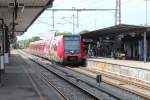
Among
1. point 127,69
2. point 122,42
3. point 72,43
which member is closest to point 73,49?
point 72,43

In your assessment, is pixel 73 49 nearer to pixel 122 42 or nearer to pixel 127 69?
pixel 127 69

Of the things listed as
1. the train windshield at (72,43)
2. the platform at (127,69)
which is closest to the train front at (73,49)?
the train windshield at (72,43)

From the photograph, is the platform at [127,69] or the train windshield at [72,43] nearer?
the platform at [127,69]

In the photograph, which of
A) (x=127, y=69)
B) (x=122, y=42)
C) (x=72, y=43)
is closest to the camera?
(x=127, y=69)

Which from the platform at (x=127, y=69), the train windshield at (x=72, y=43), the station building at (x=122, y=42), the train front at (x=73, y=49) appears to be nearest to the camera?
the platform at (x=127, y=69)

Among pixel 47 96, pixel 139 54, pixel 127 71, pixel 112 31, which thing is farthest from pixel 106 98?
pixel 139 54

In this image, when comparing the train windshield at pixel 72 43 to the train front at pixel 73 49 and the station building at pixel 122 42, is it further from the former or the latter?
the station building at pixel 122 42

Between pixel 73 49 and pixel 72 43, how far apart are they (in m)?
A: 0.53

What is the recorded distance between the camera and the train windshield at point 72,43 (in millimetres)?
41938

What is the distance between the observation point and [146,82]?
24094 millimetres

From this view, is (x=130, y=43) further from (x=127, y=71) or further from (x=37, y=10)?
(x=127, y=71)

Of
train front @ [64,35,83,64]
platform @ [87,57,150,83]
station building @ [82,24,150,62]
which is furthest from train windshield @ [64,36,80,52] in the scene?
station building @ [82,24,150,62]

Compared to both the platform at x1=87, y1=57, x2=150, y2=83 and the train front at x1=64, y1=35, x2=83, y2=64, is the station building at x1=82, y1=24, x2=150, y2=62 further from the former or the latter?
the platform at x1=87, y1=57, x2=150, y2=83

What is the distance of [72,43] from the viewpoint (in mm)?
41969
